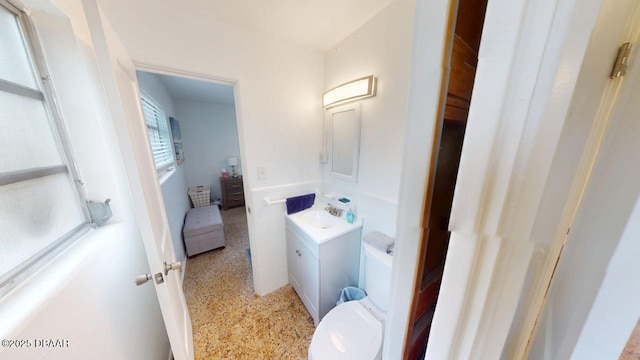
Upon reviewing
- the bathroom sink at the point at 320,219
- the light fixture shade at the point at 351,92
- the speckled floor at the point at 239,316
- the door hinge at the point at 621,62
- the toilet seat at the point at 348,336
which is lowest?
the speckled floor at the point at 239,316

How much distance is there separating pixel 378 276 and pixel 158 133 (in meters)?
2.81

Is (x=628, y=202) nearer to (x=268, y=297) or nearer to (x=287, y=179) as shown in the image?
(x=287, y=179)

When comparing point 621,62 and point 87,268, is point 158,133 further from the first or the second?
point 621,62

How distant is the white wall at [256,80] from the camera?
3.54 ft

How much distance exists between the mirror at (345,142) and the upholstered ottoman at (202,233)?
1698mm

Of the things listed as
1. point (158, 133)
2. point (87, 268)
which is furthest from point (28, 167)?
point (158, 133)

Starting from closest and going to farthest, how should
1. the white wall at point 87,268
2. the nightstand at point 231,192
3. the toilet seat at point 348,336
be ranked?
the white wall at point 87,268, the toilet seat at point 348,336, the nightstand at point 231,192

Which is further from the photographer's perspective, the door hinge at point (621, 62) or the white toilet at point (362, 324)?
the white toilet at point (362, 324)

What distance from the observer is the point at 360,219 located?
1.51 m

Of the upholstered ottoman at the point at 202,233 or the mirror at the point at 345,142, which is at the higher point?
the mirror at the point at 345,142

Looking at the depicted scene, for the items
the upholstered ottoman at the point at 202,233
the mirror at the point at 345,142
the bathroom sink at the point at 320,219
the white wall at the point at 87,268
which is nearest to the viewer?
the white wall at the point at 87,268

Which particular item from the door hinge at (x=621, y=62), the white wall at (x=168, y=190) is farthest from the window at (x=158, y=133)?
the door hinge at (x=621, y=62)

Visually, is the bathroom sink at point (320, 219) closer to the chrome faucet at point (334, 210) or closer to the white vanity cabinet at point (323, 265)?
the chrome faucet at point (334, 210)

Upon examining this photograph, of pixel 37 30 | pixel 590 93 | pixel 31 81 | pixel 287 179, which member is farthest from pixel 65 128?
pixel 590 93
